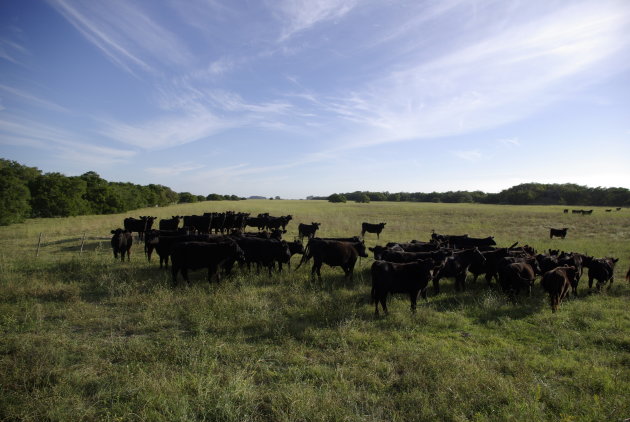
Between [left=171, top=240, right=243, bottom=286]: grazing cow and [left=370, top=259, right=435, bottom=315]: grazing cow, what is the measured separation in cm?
562

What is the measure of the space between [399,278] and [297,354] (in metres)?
3.89

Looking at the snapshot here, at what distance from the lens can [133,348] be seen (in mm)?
5754

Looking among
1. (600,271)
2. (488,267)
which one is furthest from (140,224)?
(600,271)

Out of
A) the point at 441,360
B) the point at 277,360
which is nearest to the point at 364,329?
the point at 441,360

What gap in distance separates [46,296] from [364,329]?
30.8 feet

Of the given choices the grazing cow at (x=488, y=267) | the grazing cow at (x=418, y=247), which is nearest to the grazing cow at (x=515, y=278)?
the grazing cow at (x=488, y=267)

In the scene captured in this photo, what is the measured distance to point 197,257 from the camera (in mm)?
10422

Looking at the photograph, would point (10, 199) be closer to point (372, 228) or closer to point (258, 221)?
point (258, 221)

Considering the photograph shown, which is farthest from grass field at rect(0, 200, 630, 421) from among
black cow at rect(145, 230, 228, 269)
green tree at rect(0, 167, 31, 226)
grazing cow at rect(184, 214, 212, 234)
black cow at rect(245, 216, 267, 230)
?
green tree at rect(0, 167, 31, 226)

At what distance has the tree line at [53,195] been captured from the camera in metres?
28.8

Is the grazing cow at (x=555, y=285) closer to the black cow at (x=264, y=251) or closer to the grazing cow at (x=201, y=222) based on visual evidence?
the black cow at (x=264, y=251)

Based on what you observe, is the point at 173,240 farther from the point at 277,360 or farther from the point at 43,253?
the point at 277,360

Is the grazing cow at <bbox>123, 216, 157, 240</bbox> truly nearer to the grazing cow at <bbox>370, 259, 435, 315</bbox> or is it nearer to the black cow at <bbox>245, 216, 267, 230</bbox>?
the black cow at <bbox>245, 216, 267, 230</bbox>

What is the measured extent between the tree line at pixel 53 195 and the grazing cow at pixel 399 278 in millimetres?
36774
